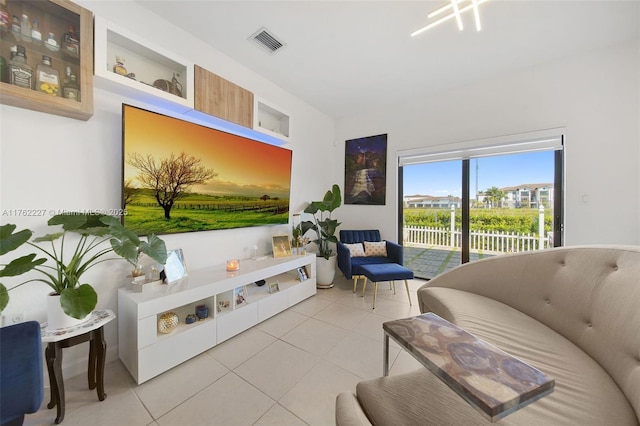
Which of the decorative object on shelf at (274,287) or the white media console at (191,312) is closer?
the white media console at (191,312)

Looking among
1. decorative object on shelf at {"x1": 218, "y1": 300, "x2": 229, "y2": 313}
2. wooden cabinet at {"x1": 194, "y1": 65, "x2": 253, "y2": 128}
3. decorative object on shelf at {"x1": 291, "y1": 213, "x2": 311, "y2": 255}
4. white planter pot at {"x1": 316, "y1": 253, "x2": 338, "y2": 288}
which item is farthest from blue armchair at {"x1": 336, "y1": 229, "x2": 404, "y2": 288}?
wooden cabinet at {"x1": 194, "y1": 65, "x2": 253, "y2": 128}

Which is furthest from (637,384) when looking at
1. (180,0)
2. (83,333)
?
(180,0)

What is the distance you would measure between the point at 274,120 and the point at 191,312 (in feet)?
8.21

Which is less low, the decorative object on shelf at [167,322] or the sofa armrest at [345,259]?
the sofa armrest at [345,259]

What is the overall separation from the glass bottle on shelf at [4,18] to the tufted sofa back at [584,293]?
11.3 ft

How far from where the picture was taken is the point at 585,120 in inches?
96.0

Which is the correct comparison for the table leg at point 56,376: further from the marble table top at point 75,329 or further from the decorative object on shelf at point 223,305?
the decorative object on shelf at point 223,305

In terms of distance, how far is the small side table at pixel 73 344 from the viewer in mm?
1234

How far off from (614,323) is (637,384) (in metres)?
0.29

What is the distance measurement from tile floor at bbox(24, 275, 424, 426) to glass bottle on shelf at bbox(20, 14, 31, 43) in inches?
89.1

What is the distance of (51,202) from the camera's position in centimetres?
150

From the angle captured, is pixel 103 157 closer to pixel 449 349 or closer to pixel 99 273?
pixel 99 273

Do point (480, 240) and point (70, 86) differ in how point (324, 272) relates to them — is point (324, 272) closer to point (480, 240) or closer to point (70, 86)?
point (480, 240)

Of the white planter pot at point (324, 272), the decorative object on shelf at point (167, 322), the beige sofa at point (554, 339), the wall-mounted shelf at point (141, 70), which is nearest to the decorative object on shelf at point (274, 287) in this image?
the white planter pot at point (324, 272)
